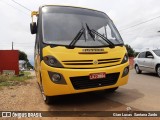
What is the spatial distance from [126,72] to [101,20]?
5.94ft

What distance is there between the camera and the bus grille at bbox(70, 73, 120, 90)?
5.58 meters

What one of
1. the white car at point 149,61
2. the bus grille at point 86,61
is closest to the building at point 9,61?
the white car at point 149,61

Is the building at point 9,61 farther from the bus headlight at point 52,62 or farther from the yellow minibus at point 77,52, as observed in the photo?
the bus headlight at point 52,62

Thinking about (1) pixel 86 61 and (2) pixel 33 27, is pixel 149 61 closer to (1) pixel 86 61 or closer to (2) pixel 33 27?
(2) pixel 33 27

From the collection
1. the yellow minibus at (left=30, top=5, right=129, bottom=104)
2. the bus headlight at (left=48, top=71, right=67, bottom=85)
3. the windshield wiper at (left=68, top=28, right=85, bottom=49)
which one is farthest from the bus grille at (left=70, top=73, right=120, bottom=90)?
the windshield wiper at (left=68, top=28, right=85, bottom=49)

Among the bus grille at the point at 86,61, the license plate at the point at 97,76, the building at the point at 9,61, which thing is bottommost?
the building at the point at 9,61

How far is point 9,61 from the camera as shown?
1549 cm

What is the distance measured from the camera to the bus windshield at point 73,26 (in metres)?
6.14

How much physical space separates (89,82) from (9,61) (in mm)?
10885

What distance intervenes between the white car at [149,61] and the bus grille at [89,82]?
676 centimetres

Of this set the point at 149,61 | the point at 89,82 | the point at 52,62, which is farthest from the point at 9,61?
the point at 89,82

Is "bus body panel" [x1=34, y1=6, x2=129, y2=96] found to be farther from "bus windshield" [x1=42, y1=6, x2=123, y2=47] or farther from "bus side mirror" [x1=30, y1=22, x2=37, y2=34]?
"bus side mirror" [x1=30, y1=22, x2=37, y2=34]

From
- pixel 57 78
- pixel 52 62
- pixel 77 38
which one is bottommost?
pixel 57 78

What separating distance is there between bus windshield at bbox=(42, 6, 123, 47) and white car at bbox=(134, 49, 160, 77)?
5778 mm
